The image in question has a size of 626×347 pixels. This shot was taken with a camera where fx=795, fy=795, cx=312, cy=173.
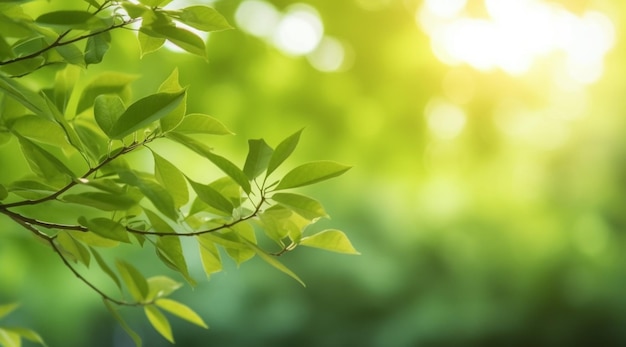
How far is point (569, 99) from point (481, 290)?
3.12 ft

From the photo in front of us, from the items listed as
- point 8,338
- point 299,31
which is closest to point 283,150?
point 8,338

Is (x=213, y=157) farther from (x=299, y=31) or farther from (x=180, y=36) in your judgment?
(x=299, y=31)

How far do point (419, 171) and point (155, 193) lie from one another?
2.87 metres

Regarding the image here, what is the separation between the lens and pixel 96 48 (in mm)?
594

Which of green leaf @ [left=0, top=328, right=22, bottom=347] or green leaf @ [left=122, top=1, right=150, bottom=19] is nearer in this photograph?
green leaf @ [left=122, top=1, right=150, bottom=19]

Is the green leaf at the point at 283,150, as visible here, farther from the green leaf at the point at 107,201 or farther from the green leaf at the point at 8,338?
the green leaf at the point at 8,338

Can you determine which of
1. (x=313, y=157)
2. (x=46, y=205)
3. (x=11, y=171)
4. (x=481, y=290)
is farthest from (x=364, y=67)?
(x=46, y=205)

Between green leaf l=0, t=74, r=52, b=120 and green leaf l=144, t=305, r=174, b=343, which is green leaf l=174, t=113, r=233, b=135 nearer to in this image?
green leaf l=0, t=74, r=52, b=120

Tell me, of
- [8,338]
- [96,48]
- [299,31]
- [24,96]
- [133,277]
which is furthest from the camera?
[299,31]

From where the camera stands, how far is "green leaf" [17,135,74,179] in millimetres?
562

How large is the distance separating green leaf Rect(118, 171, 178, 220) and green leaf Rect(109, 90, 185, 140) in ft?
0.12

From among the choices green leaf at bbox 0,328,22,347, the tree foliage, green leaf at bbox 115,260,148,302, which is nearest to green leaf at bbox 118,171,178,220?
the tree foliage

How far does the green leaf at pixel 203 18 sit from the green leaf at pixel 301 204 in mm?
134

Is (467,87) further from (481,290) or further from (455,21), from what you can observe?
(481,290)
